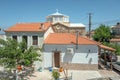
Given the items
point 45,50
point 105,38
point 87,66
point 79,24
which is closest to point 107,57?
point 87,66

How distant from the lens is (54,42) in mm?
23906

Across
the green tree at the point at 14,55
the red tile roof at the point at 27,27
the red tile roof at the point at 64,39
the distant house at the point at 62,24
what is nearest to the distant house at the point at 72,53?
the red tile roof at the point at 64,39

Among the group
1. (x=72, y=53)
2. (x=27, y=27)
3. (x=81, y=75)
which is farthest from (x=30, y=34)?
(x=81, y=75)

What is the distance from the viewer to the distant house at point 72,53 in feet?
77.0

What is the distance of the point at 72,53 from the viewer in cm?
2362

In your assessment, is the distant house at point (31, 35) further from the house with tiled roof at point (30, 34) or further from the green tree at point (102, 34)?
the green tree at point (102, 34)

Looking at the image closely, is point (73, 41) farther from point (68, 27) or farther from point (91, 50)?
point (68, 27)

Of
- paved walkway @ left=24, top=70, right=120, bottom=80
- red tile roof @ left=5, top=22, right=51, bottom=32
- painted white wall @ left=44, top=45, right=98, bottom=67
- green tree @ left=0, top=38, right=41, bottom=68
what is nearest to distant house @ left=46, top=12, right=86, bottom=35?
red tile roof @ left=5, top=22, right=51, bottom=32

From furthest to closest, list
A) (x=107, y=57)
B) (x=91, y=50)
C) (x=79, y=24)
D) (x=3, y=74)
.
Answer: (x=79, y=24)
(x=107, y=57)
(x=91, y=50)
(x=3, y=74)

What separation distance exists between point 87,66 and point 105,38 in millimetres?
40822

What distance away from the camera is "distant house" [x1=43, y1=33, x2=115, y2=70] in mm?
23484

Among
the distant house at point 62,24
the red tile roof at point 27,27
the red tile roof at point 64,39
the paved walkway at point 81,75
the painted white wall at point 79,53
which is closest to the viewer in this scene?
the paved walkway at point 81,75

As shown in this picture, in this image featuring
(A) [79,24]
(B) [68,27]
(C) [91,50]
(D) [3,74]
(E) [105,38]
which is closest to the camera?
(D) [3,74]

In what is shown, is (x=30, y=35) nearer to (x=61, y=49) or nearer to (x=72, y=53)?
(x=61, y=49)
